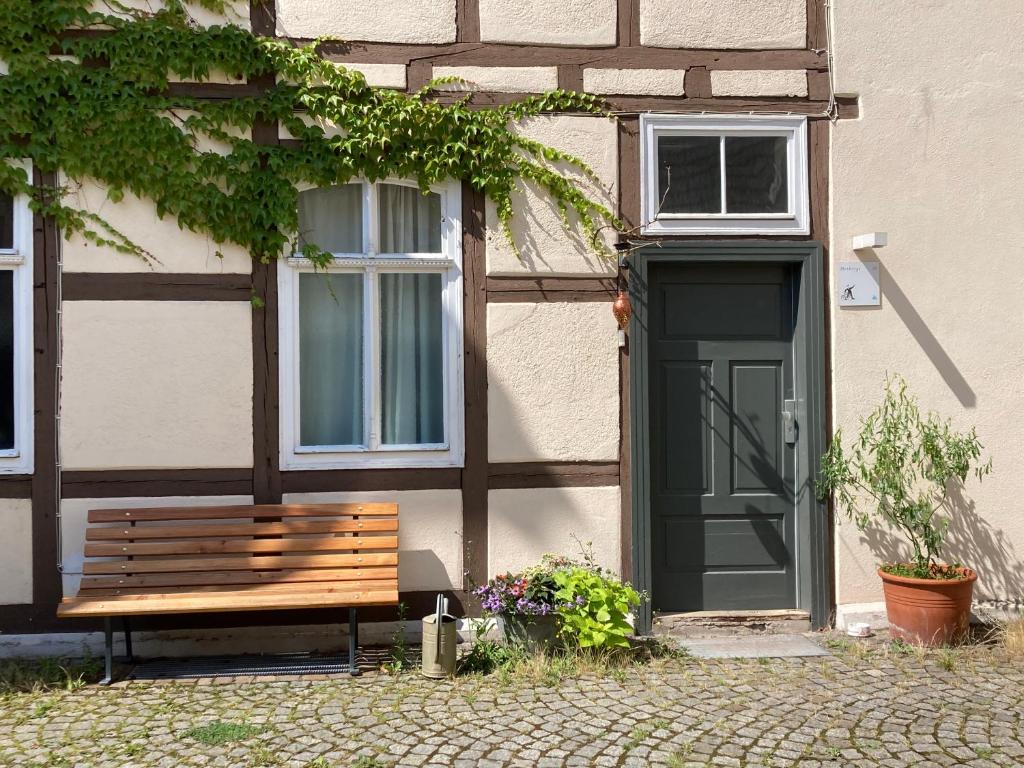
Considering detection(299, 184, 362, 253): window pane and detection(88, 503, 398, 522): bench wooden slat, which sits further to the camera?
detection(299, 184, 362, 253): window pane

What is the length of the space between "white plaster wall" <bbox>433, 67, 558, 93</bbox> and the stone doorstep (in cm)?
313

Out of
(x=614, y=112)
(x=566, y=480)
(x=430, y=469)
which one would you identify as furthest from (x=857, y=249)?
(x=430, y=469)

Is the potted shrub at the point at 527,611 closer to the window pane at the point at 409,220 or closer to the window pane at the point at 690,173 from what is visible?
the window pane at the point at 409,220

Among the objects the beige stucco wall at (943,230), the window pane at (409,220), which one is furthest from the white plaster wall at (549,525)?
the window pane at (409,220)

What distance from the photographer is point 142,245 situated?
5367 millimetres

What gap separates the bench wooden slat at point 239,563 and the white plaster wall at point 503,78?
2.66 m

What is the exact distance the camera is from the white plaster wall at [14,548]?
5.27m

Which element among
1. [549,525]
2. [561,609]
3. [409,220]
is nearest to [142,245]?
[409,220]

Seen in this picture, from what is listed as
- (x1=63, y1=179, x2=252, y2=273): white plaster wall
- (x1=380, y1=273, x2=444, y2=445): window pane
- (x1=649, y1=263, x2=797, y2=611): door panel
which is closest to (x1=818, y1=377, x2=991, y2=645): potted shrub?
(x1=649, y1=263, x2=797, y2=611): door panel

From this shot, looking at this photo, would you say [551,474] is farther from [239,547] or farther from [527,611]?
[239,547]

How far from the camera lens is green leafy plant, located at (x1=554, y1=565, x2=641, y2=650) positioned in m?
5.07

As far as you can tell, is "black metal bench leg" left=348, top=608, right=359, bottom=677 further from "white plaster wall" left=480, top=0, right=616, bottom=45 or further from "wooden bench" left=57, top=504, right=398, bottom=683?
"white plaster wall" left=480, top=0, right=616, bottom=45

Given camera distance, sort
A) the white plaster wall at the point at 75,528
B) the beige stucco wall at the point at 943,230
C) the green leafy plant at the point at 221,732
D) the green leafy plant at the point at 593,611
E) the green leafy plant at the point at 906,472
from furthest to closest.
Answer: the beige stucco wall at the point at 943,230, the green leafy plant at the point at 906,472, the white plaster wall at the point at 75,528, the green leafy plant at the point at 593,611, the green leafy plant at the point at 221,732

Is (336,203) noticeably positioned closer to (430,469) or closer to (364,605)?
(430,469)
